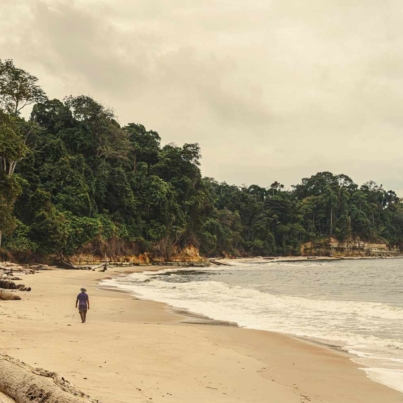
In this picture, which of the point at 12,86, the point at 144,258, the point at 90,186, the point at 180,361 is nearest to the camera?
the point at 180,361

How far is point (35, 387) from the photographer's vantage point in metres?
4.76

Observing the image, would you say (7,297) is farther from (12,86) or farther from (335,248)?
(335,248)

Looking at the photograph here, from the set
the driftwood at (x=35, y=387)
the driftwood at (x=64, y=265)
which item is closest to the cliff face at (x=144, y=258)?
the driftwood at (x=64, y=265)

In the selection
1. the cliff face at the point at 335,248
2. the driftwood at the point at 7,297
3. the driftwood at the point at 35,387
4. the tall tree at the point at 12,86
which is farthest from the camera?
the cliff face at the point at 335,248

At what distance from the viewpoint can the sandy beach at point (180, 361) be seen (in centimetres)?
645

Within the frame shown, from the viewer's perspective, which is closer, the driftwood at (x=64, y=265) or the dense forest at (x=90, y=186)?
the dense forest at (x=90, y=186)

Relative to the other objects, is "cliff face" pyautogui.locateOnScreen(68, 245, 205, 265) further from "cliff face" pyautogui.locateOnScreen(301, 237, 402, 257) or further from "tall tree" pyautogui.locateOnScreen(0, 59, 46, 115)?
"cliff face" pyautogui.locateOnScreen(301, 237, 402, 257)

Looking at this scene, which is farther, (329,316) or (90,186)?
(90,186)

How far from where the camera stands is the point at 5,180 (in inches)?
1214

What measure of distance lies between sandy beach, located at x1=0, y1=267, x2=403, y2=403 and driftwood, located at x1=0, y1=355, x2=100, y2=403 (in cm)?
69

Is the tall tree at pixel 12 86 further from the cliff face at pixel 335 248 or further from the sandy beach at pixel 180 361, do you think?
the cliff face at pixel 335 248

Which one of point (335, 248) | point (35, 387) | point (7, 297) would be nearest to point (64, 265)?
point (7, 297)

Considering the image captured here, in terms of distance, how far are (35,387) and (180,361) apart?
4075 millimetres

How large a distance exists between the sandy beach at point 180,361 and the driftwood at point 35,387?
0.69 metres
